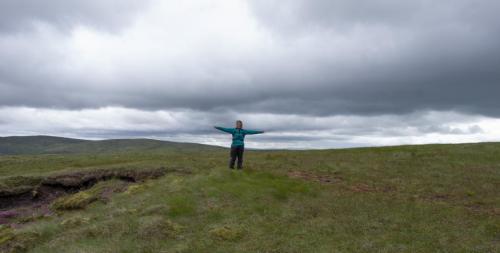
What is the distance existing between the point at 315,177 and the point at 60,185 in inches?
1082

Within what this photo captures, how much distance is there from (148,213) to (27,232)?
714 centimetres

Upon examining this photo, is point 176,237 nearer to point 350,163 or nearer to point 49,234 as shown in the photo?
point 49,234

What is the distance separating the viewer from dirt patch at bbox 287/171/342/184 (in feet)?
128

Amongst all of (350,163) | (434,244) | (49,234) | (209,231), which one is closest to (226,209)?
(209,231)

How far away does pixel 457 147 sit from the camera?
59250 millimetres

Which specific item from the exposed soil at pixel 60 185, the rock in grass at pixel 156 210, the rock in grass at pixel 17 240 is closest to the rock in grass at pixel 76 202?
the rock in grass at pixel 17 240

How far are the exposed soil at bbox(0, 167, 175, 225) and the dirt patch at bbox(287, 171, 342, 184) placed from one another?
14.0 meters

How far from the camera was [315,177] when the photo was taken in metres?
40.3

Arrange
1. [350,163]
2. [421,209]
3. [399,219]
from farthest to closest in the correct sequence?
1. [350,163]
2. [421,209]
3. [399,219]

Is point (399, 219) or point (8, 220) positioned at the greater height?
point (399, 219)

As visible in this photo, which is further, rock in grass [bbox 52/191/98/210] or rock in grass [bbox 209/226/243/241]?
rock in grass [bbox 52/191/98/210]

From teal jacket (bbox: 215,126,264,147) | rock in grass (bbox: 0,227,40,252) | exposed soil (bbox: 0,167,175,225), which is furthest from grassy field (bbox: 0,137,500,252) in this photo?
teal jacket (bbox: 215,126,264,147)

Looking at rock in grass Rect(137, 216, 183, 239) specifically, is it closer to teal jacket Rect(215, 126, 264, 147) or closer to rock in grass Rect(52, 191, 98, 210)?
rock in grass Rect(52, 191, 98, 210)

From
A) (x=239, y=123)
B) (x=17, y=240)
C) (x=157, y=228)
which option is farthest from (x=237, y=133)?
(x=17, y=240)
